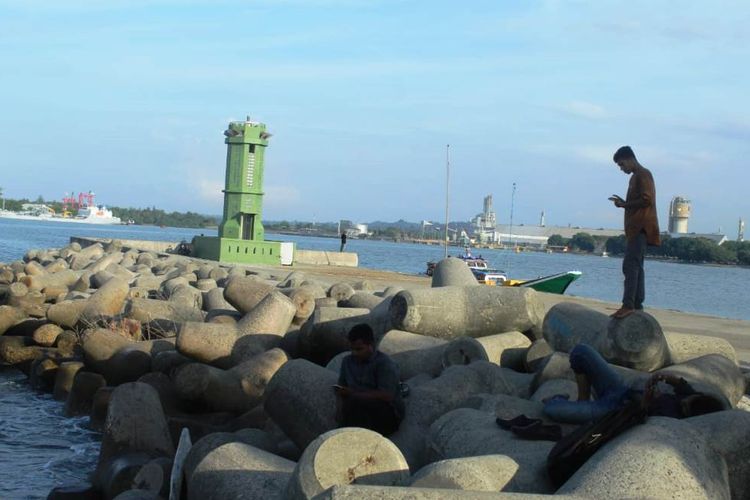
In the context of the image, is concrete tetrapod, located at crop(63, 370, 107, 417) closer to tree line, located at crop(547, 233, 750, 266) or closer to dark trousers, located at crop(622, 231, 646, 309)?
dark trousers, located at crop(622, 231, 646, 309)

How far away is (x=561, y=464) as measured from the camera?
6.53 metres

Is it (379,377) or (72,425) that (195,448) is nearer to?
(379,377)

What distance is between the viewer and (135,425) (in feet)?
31.7

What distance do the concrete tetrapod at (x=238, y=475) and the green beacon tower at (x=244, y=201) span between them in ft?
84.8

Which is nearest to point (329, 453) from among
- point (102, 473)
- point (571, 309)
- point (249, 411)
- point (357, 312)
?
point (102, 473)

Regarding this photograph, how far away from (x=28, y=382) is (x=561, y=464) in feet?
35.6

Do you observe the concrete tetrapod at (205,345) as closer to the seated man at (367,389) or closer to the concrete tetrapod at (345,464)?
the seated man at (367,389)

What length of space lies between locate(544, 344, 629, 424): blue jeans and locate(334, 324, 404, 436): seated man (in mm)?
1156

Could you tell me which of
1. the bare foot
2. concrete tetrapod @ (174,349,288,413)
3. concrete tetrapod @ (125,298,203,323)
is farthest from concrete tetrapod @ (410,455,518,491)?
concrete tetrapod @ (125,298,203,323)

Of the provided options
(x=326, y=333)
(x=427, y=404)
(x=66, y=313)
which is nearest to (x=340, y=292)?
(x=326, y=333)

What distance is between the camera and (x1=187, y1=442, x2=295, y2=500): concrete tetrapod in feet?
22.6

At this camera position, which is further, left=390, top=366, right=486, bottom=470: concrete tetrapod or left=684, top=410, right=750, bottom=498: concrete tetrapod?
left=390, top=366, right=486, bottom=470: concrete tetrapod

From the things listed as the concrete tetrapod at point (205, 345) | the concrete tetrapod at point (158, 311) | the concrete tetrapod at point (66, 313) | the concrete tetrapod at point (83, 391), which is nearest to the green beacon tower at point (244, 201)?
the concrete tetrapod at point (66, 313)

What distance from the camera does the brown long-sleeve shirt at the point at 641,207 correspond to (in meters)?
10.2
